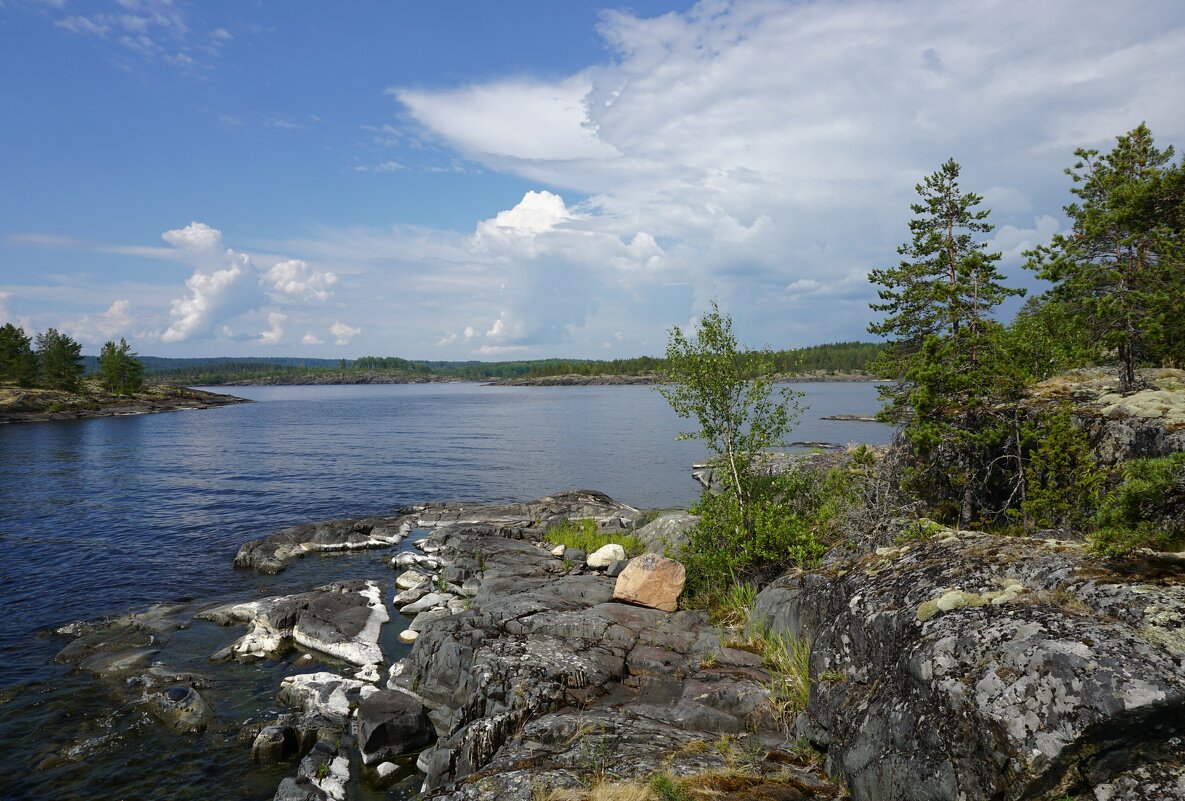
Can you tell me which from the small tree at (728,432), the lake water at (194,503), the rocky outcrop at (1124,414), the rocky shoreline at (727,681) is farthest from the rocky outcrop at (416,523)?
the rocky outcrop at (1124,414)

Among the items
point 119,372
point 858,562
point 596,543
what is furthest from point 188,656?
point 119,372

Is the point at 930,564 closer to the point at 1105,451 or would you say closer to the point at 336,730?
the point at 1105,451

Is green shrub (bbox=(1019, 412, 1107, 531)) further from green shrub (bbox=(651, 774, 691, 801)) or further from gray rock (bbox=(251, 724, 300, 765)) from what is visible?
gray rock (bbox=(251, 724, 300, 765))

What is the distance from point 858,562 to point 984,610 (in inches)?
140

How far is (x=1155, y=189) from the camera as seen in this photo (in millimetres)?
16922

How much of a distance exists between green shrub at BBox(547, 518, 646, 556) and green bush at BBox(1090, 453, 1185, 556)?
18.5 m

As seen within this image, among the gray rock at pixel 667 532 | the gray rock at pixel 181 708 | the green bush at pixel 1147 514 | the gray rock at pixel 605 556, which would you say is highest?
the green bush at pixel 1147 514

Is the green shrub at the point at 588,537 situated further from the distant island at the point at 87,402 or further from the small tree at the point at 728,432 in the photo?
the distant island at the point at 87,402

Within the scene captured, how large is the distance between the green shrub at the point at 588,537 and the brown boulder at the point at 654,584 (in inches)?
268

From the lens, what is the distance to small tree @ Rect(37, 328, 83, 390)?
117062 millimetres

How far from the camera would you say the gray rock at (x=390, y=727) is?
12695 mm

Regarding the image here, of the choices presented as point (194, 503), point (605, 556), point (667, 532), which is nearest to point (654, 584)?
point (605, 556)

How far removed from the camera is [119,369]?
135500mm

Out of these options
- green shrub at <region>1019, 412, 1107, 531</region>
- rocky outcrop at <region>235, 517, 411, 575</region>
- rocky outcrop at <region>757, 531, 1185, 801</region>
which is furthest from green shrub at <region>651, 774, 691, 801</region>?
rocky outcrop at <region>235, 517, 411, 575</region>
